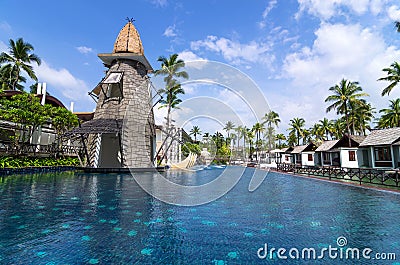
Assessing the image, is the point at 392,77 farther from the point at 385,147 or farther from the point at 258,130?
the point at 258,130

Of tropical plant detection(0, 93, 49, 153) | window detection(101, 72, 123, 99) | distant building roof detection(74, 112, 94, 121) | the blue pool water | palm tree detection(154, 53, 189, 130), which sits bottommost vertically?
the blue pool water

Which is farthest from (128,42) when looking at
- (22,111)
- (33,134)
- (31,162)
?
(31,162)

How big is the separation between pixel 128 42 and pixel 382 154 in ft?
93.4

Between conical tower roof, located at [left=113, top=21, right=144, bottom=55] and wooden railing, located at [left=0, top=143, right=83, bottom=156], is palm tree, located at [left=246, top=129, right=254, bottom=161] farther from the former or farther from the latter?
wooden railing, located at [left=0, top=143, right=83, bottom=156]

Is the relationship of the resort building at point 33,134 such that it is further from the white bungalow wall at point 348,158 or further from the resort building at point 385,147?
the white bungalow wall at point 348,158

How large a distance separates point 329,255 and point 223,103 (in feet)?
28.8

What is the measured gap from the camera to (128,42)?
2506cm

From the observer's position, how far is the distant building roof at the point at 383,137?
65.3ft

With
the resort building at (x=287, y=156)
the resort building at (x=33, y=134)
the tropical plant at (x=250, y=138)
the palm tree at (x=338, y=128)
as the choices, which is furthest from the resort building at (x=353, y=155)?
the tropical plant at (x=250, y=138)

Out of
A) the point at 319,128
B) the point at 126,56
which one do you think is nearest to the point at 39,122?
the point at 126,56

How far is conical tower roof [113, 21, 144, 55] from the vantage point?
24938mm

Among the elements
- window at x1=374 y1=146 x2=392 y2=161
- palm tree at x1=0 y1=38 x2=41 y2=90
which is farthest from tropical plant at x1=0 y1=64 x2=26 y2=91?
window at x1=374 y1=146 x2=392 y2=161

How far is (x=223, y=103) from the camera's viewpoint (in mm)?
12102

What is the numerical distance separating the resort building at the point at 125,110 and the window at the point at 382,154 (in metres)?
22.7
